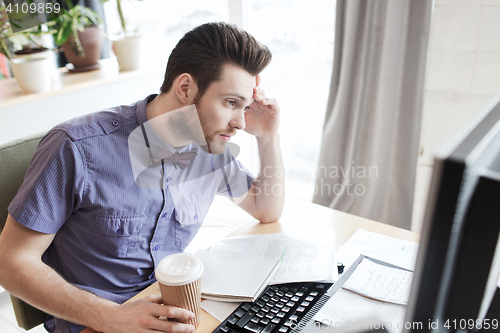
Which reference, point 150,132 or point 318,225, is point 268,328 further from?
point 150,132

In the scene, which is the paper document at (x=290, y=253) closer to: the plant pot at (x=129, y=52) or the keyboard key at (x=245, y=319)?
the keyboard key at (x=245, y=319)

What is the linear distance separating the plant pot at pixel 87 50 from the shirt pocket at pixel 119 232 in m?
1.43

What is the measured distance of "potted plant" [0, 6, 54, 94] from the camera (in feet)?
5.72

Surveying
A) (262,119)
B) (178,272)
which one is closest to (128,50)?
(262,119)

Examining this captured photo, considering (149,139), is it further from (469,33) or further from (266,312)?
(469,33)

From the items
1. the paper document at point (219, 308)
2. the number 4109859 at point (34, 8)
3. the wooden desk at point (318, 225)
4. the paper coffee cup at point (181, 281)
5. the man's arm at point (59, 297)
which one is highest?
the number 4109859 at point (34, 8)

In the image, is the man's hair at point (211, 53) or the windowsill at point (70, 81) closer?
the man's hair at point (211, 53)

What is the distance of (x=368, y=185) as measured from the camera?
2.10 m

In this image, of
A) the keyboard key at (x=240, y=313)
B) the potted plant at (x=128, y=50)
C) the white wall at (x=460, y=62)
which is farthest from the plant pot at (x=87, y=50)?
the keyboard key at (x=240, y=313)

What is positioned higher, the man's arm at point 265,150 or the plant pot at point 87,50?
the plant pot at point 87,50

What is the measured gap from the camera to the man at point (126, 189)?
2.86 feet

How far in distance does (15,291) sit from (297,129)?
2031 mm

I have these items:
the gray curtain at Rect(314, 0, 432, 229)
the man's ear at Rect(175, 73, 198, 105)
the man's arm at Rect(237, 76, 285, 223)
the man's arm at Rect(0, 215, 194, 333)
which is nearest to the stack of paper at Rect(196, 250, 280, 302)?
the man's arm at Rect(0, 215, 194, 333)

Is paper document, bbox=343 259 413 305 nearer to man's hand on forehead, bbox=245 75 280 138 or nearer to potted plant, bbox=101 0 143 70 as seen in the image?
man's hand on forehead, bbox=245 75 280 138
